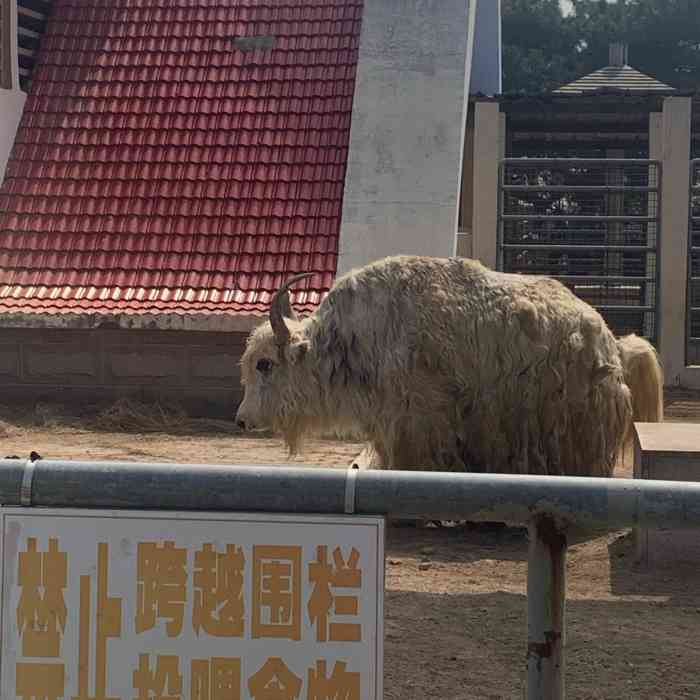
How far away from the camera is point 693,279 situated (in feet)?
48.0

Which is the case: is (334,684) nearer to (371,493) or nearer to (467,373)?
(371,493)

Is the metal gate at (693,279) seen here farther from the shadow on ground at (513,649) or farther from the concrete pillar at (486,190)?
the shadow on ground at (513,649)

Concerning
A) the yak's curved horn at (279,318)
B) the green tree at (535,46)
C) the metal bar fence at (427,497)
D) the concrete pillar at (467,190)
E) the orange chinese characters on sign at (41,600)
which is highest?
the green tree at (535,46)

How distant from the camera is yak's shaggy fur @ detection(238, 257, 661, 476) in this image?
308 inches

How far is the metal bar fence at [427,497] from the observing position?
274cm

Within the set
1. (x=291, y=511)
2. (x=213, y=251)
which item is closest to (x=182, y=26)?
(x=213, y=251)

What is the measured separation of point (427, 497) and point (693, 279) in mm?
12536

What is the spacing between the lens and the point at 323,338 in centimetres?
813

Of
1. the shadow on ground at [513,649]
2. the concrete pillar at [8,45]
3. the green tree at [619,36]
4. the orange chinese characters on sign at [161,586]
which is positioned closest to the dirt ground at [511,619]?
the shadow on ground at [513,649]

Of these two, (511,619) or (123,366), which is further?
(123,366)

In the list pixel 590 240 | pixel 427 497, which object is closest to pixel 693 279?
pixel 590 240

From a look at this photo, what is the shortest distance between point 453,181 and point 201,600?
1113 centimetres

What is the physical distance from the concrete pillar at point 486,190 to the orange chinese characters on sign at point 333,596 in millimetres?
11534

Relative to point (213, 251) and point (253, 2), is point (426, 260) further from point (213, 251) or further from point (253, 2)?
point (253, 2)
